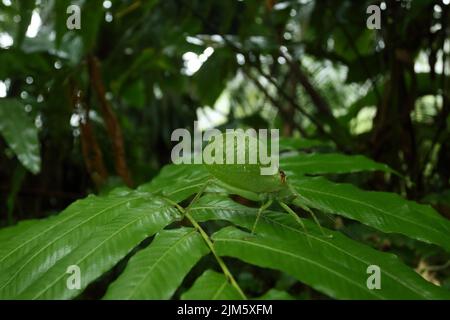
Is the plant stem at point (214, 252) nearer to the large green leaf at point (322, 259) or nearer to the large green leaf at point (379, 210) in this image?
the large green leaf at point (322, 259)

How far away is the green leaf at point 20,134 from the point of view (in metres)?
0.90

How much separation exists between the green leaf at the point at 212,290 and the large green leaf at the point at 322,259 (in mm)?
39

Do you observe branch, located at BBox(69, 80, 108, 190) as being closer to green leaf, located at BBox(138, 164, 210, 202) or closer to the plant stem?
green leaf, located at BBox(138, 164, 210, 202)

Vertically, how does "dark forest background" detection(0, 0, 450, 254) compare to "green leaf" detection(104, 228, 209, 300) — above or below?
above

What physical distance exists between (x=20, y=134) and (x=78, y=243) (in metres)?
0.50

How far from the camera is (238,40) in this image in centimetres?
133

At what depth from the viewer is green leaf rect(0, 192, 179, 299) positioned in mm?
437

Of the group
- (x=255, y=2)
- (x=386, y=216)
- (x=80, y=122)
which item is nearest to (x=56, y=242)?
(x=386, y=216)

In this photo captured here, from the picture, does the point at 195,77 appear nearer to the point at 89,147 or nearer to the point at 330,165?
the point at 89,147

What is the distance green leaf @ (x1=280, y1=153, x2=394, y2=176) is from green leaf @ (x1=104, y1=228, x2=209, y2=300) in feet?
1.01

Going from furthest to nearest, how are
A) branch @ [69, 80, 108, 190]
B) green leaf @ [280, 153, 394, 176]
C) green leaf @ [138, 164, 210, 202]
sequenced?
branch @ [69, 80, 108, 190] → green leaf @ [280, 153, 394, 176] → green leaf @ [138, 164, 210, 202]

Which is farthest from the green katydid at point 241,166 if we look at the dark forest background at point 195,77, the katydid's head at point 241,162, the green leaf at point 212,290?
the dark forest background at point 195,77

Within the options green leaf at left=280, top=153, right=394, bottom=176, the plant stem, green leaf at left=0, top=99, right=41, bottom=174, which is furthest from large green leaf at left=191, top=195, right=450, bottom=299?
green leaf at left=0, top=99, right=41, bottom=174
